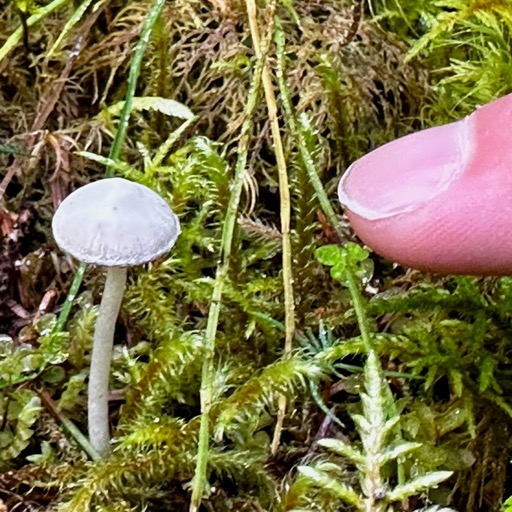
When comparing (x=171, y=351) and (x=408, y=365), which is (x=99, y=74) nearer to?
(x=171, y=351)

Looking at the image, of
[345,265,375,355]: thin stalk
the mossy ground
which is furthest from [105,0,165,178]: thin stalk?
[345,265,375,355]: thin stalk

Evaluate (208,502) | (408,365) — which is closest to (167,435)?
(208,502)

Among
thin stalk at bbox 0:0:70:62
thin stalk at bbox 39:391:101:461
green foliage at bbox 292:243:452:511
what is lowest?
thin stalk at bbox 39:391:101:461

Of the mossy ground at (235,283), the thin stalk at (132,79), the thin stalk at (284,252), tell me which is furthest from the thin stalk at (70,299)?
the thin stalk at (284,252)

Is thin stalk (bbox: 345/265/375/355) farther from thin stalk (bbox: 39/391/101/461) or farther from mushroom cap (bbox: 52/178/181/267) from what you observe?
thin stalk (bbox: 39/391/101/461)

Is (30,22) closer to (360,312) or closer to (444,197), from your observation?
(360,312)

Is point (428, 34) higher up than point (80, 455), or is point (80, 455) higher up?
point (428, 34)
